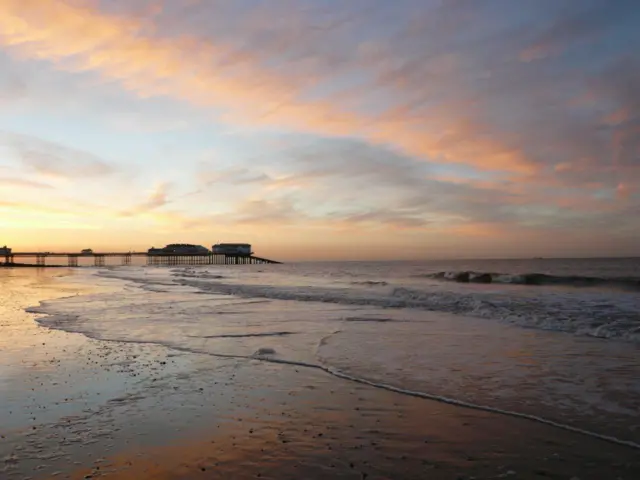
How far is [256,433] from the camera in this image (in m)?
5.07

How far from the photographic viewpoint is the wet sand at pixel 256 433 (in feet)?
13.7

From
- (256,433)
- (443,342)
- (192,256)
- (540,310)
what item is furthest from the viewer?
(192,256)

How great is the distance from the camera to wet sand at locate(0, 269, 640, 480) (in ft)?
13.7

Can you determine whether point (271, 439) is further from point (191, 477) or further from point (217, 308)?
point (217, 308)

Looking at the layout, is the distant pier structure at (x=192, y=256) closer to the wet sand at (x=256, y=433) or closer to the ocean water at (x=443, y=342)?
the ocean water at (x=443, y=342)

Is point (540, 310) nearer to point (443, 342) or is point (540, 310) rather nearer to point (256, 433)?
point (443, 342)

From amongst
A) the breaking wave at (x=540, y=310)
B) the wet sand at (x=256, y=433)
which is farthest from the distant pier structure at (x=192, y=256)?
the wet sand at (x=256, y=433)

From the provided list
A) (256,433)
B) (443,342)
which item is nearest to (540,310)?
(443,342)

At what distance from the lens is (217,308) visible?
62.0 ft

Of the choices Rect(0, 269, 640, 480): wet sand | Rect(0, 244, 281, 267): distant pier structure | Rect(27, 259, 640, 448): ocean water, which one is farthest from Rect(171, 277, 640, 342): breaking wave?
Rect(0, 244, 281, 267): distant pier structure

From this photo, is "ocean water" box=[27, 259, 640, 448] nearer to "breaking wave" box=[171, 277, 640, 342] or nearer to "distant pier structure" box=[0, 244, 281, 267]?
"breaking wave" box=[171, 277, 640, 342]

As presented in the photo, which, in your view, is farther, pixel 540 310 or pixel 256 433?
pixel 540 310

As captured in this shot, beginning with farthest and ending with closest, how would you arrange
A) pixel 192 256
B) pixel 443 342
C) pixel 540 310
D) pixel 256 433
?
pixel 192 256, pixel 540 310, pixel 443 342, pixel 256 433

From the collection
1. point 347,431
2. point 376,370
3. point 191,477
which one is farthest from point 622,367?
point 191,477
